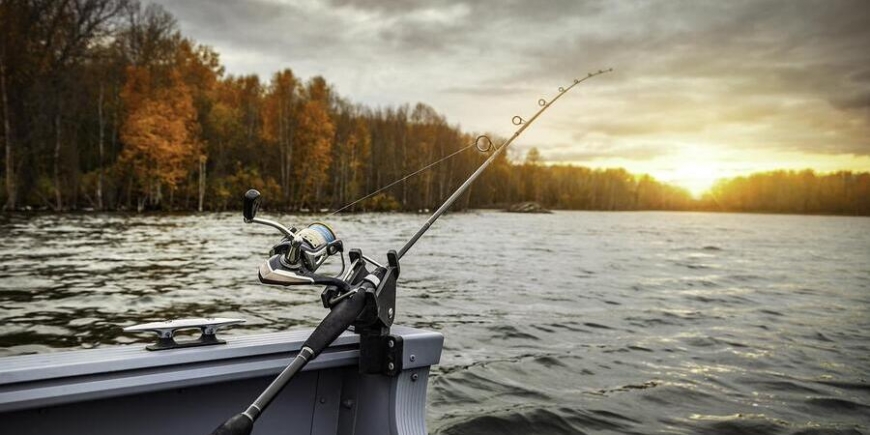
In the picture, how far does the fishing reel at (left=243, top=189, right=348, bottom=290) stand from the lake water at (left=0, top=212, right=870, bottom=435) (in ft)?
9.67

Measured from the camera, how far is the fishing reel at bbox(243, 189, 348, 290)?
2.48 m

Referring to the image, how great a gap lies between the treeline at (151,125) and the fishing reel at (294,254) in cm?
1776

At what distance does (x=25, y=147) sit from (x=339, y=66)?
34268mm

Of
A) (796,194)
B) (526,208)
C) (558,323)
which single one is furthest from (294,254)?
(796,194)

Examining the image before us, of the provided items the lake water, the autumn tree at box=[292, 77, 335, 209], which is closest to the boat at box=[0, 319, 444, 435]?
the lake water

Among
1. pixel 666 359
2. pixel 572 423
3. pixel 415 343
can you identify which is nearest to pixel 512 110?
pixel 415 343

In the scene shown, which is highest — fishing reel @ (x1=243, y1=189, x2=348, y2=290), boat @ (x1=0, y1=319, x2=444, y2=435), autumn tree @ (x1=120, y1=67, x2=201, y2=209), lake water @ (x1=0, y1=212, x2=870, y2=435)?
autumn tree @ (x1=120, y1=67, x2=201, y2=209)

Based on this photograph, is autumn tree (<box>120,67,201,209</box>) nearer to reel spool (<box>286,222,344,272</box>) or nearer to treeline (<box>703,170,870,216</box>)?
reel spool (<box>286,222,344,272</box>)

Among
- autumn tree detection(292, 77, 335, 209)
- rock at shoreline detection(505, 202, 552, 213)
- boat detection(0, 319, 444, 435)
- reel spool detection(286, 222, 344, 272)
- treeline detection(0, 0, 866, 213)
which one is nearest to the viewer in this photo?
boat detection(0, 319, 444, 435)

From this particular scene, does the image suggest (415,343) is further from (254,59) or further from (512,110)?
(254,59)

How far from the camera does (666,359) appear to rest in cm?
771

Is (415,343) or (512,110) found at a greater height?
(512,110)

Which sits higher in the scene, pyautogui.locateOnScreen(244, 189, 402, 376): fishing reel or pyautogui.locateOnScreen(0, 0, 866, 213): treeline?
pyautogui.locateOnScreen(0, 0, 866, 213): treeline

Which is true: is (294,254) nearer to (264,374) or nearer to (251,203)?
(251,203)
